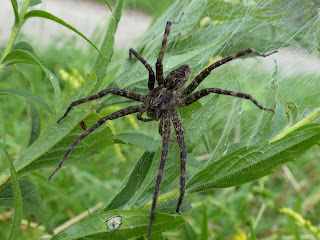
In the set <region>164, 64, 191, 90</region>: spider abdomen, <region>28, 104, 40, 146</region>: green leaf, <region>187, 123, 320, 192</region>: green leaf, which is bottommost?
<region>187, 123, 320, 192</region>: green leaf

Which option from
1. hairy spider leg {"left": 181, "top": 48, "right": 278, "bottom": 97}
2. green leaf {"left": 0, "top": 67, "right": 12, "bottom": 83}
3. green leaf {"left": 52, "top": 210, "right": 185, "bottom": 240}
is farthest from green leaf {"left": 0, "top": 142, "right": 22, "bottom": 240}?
hairy spider leg {"left": 181, "top": 48, "right": 278, "bottom": 97}

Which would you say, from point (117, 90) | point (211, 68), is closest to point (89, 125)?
point (117, 90)

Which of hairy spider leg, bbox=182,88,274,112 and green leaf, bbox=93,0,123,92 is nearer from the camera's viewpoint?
green leaf, bbox=93,0,123,92

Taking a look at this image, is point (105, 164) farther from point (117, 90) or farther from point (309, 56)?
point (309, 56)

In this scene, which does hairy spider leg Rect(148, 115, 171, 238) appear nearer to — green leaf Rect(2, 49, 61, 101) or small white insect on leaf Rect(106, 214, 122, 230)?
small white insect on leaf Rect(106, 214, 122, 230)

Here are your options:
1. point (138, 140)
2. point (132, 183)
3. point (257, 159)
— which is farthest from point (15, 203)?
point (257, 159)

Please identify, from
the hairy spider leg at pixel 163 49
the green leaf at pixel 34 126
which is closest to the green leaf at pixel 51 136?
the green leaf at pixel 34 126

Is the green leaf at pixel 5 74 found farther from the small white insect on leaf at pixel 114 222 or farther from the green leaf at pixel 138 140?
the small white insect on leaf at pixel 114 222
